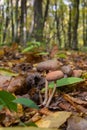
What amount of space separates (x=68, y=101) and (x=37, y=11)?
347 inches

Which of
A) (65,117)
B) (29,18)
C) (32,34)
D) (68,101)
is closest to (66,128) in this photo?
(65,117)

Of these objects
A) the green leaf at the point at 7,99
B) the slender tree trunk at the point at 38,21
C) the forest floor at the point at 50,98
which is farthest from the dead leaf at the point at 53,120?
the slender tree trunk at the point at 38,21

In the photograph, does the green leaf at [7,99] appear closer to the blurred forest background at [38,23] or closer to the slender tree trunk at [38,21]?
the blurred forest background at [38,23]

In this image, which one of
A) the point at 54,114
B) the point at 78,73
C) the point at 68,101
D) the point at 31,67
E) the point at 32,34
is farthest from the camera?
the point at 32,34

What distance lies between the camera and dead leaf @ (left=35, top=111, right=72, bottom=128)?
48.3 inches

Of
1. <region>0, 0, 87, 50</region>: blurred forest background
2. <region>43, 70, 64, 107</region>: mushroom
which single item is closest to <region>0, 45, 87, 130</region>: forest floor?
<region>43, 70, 64, 107</region>: mushroom

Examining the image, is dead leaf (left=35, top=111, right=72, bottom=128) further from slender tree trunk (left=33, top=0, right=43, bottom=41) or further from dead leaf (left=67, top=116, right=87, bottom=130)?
slender tree trunk (left=33, top=0, right=43, bottom=41)

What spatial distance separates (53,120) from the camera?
1271 millimetres

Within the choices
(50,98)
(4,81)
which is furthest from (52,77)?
(4,81)

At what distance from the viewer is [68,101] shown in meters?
1.62

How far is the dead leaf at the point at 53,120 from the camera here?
1.23 metres

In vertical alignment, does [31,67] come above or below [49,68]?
below

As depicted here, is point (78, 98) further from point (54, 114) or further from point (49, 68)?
point (54, 114)

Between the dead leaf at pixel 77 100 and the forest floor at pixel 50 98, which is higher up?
the forest floor at pixel 50 98
